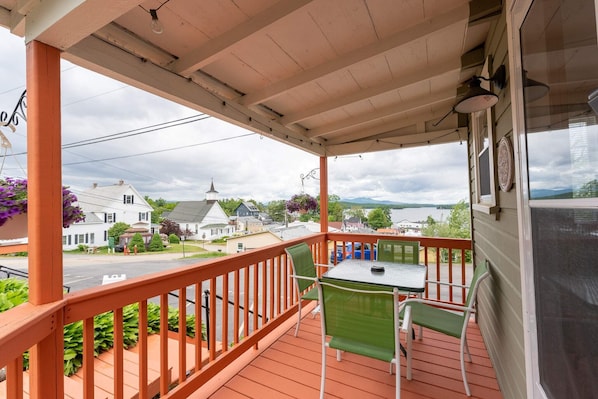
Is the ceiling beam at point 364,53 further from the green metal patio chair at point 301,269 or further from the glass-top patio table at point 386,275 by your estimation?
the glass-top patio table at point 386,275

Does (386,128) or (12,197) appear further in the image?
(386,128)

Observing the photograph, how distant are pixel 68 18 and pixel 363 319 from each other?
85.0 inches

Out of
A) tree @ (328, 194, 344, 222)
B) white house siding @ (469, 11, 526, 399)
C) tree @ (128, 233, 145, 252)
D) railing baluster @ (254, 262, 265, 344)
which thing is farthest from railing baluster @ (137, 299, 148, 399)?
tree @ (328, 194, 344, 222)

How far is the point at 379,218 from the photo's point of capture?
414cm

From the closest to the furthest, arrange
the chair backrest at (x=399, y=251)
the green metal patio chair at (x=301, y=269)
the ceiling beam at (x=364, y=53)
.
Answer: the ceiling beam at (x=364, y=53), the green metal patio chair at (x=301, y=269), the chair backrest at (x=399, y=251)

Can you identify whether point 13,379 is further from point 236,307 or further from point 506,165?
point 506,165

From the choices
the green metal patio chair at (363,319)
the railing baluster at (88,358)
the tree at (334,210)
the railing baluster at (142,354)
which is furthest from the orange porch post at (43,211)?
the tree at (334,210)

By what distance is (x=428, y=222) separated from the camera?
3.82 metres

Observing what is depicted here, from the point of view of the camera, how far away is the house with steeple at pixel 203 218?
2.45m

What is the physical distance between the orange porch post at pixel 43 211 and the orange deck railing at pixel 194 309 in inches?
2.4

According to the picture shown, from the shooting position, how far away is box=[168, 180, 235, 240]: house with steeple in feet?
8.04

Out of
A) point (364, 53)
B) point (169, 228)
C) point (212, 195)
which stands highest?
point (364, 53)

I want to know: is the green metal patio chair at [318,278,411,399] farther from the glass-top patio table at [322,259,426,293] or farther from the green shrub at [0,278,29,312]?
the green shrub at [0,278,29,312]

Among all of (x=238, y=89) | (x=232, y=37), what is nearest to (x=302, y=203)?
(x=238, y=89)
